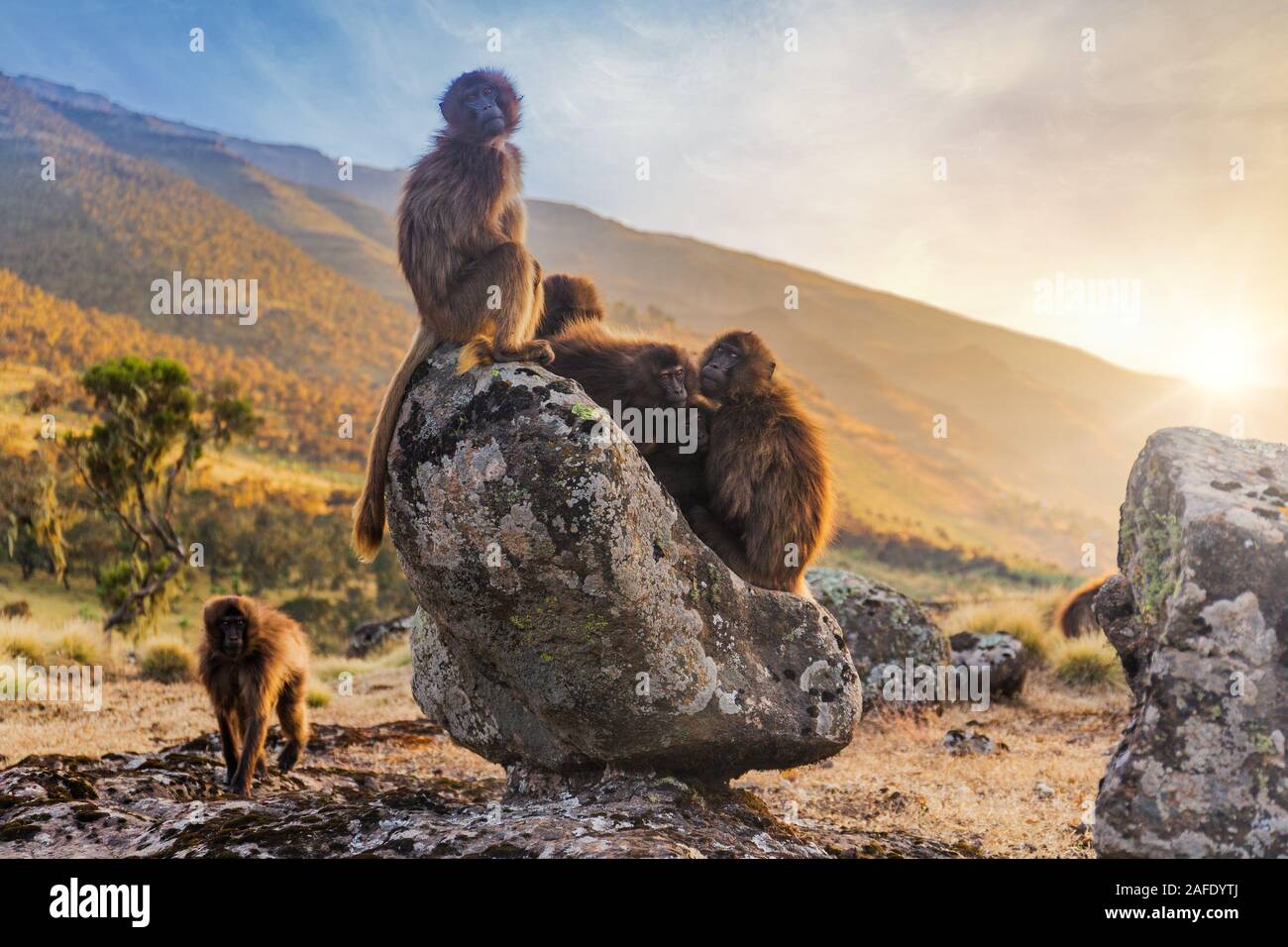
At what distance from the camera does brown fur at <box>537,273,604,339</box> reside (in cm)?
758

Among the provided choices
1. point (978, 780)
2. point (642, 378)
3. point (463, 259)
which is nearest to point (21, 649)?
point (463, 259)

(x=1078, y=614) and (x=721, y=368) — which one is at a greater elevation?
(x=721, y=368)

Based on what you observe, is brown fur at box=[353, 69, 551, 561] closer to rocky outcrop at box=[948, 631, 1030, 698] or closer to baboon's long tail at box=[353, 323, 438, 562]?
baboon's long tail at box=[353, 323, 438, 562]

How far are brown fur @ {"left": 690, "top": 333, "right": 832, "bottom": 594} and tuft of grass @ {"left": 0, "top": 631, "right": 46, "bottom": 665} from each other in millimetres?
14407

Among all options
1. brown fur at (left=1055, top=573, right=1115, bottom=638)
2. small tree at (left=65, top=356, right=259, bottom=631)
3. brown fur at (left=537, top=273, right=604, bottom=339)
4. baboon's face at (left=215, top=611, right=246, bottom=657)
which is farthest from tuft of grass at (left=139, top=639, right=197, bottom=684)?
brown fur at (left=1055, top=573, right=1115, bottom=638)

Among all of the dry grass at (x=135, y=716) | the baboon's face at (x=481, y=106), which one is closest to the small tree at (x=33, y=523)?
the dry grass at (x=135, y=716)

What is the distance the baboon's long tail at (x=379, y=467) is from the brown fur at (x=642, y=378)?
985 mm

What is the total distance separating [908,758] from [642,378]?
6.58 metres

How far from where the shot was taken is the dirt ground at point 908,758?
782 centimetres

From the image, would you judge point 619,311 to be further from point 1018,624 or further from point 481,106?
point 481,106

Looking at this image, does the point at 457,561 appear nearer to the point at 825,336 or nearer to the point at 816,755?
the point at 816,755

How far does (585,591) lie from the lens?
18.2ft

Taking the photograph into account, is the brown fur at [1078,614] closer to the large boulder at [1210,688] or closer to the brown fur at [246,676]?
the brown fur at [246,676]

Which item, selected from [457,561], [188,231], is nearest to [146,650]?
[457,561]
